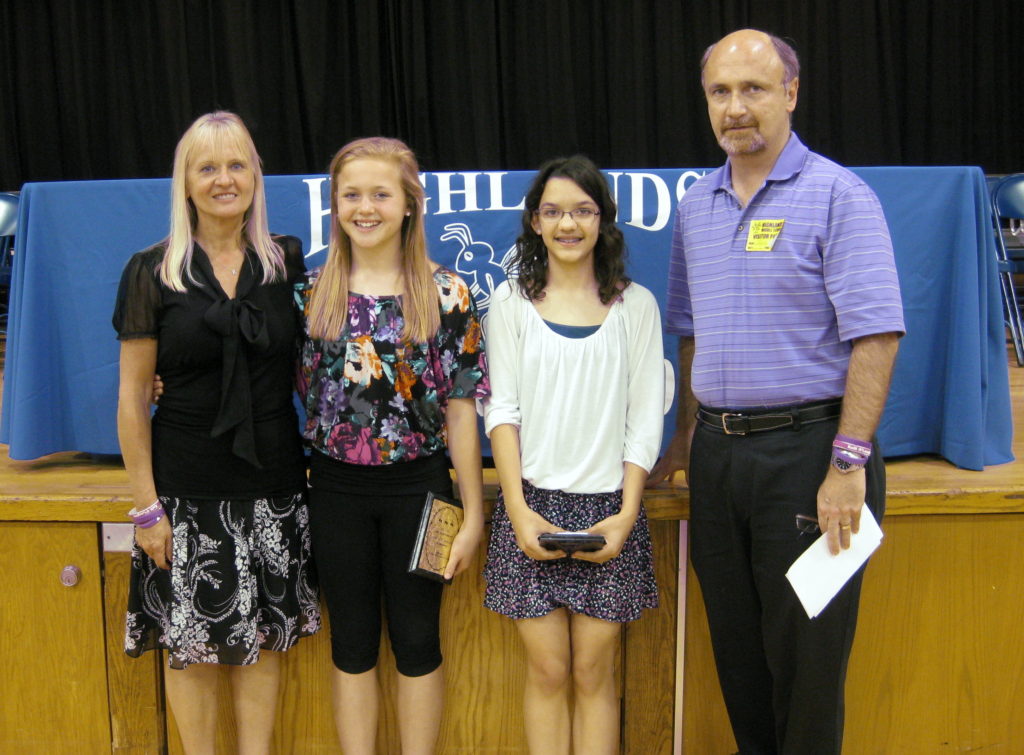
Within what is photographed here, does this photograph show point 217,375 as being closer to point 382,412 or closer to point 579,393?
point 382,412

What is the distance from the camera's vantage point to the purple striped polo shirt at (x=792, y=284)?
4.94 feet

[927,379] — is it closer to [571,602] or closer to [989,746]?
[989,746]

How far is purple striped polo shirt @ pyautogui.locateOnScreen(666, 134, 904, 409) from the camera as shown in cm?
151

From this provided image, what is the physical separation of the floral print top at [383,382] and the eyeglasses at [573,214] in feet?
0.83

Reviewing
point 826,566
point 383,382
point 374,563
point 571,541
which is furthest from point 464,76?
point 826,566

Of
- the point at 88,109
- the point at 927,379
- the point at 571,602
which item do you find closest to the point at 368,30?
the point at 88,109

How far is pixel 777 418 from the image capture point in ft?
5.24

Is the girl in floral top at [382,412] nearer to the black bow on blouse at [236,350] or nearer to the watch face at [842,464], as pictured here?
the black bow on blouse at [236,350]

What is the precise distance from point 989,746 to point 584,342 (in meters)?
1.50

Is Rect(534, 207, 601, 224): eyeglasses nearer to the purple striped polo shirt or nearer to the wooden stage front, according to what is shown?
the purple striped polo shirt

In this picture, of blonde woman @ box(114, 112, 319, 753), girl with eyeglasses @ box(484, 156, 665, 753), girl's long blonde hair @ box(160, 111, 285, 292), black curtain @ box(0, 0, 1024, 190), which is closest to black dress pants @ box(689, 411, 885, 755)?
girl with eyeglasses @ box(484, 156, 665, 753)

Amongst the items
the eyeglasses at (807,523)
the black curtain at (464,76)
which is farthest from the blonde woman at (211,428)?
the black curtain at (464,76)

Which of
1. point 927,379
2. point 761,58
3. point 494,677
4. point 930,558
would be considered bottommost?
point 494,677

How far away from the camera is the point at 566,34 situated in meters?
6.37
